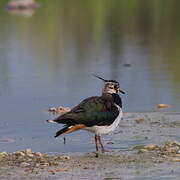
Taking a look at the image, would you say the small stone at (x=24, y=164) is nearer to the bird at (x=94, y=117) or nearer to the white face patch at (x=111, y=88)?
the bird at (x=94, y=117)

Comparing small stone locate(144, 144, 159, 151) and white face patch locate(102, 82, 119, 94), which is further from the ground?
Result: white face patch locate(102, 82, 119, 94)

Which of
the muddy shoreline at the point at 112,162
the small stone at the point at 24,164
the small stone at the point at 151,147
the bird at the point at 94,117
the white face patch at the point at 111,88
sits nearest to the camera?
the muddy shoreline at the point at 112,162

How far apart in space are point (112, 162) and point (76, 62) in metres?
8.30

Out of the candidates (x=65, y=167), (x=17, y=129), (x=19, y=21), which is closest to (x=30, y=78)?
(x=17, y=129)

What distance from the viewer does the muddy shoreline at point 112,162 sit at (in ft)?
21.1

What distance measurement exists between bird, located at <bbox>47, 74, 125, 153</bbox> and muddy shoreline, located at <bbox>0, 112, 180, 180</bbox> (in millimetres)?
265

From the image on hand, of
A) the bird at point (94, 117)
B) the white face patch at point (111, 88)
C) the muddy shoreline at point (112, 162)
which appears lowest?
the muddy shoreline at point (112, 162)

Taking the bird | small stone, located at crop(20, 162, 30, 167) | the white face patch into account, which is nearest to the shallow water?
the bird

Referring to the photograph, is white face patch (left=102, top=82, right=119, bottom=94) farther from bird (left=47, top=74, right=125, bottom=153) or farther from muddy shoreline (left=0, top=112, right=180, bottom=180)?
muddy shoreline (left=0, top=112, right=180, bottom=180)

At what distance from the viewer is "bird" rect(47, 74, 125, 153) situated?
23.2ft

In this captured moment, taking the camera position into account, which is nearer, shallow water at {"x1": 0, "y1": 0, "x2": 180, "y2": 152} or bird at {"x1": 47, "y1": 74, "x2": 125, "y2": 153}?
bird at {"x1": 47, "y1": 74, "x2": 125, "y2": 153}

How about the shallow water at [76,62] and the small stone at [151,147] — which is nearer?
the small stone at [151,147]

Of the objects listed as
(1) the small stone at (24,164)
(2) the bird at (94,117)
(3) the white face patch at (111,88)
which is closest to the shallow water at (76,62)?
(2) the bird at (94,117)

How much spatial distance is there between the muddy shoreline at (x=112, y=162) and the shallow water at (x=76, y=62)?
0.53m
